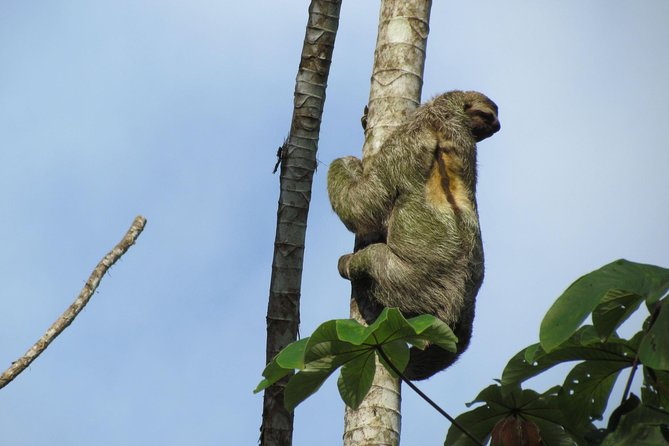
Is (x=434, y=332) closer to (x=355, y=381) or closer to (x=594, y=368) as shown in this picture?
(x=355, y=381)

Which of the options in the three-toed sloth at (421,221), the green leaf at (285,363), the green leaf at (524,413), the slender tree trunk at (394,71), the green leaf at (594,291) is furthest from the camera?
the three-toed sloth at (421,221)

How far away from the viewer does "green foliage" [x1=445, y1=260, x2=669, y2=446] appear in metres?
2.56

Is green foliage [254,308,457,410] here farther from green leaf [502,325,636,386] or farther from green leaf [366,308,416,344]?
green leaf [502,325,636,386]

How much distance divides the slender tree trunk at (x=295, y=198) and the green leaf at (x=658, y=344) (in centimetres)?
404

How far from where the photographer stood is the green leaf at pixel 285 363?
3.13m

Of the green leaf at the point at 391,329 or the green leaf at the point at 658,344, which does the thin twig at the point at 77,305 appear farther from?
the green leaf at the point at 658,344

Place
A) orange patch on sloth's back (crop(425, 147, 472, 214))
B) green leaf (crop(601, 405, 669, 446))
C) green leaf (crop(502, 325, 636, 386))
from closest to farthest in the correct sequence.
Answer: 1. green leaf (crop(601, 405, 669, 446))
2. green leaf (crop(502, 325, 636, 386))
3. orange patch on sloth's back (crop(425, 147, 472, 214))

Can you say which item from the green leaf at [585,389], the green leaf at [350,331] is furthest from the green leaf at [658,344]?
the green leaf at [350,331]

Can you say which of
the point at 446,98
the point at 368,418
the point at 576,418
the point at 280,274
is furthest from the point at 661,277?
the point at 446,98

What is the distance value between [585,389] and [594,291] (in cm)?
103

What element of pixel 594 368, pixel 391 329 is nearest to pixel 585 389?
pixel 594 368

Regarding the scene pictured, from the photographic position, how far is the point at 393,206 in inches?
276

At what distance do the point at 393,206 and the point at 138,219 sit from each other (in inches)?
81.6

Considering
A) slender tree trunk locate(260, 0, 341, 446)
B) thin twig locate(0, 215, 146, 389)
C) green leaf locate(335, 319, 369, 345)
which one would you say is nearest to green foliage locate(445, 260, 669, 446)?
green leaf locate(335, 319, 369, 345)
